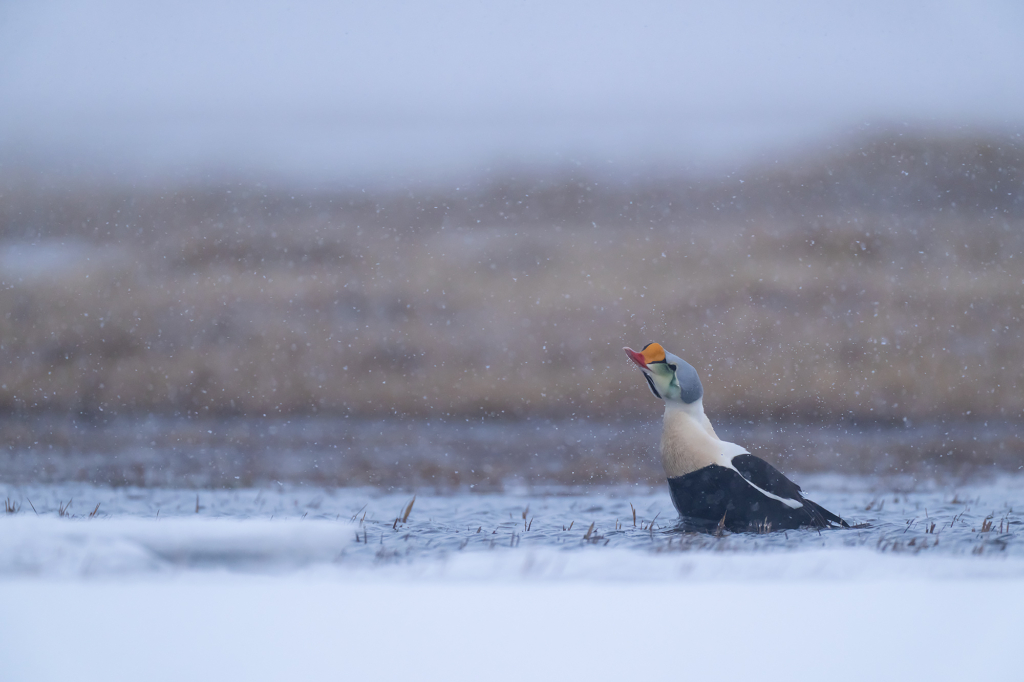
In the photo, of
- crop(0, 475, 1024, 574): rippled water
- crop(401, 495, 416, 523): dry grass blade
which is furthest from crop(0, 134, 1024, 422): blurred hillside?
crop(401, 495, 416, 523): dry grass blade

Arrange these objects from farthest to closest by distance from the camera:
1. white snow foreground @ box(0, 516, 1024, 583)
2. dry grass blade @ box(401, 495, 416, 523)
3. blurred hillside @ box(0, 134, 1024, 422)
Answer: blurred hillside @ box(0, 134, 1024, 422), dry grass blade @ box(401, 495, 416, 523), white snow foreground @ box(0, 516, 1024, 583)

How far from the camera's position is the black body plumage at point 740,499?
2.79 feet

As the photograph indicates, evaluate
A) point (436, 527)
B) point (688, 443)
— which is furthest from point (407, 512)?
point (688, 443)

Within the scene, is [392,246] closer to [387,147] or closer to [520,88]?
[387,147]

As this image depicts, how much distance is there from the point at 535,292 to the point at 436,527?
0.60 metres

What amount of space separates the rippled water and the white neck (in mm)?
93

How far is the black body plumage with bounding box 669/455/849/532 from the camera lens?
85 centimetres

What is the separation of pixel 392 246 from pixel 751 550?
93 centimetres

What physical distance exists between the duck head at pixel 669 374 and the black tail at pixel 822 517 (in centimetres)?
22

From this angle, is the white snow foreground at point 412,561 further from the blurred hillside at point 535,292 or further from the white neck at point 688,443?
the blurred hillside at point 535,292

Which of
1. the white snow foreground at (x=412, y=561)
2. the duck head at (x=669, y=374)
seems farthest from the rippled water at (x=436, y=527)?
the duck head at (x=669, y=374)

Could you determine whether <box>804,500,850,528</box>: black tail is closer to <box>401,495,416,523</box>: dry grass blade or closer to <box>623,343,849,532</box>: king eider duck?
<box>623,343,849,532</box>: king eider duck

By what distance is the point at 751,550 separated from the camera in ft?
2.66

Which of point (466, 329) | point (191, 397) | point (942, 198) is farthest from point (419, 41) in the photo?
point (942, 198)
